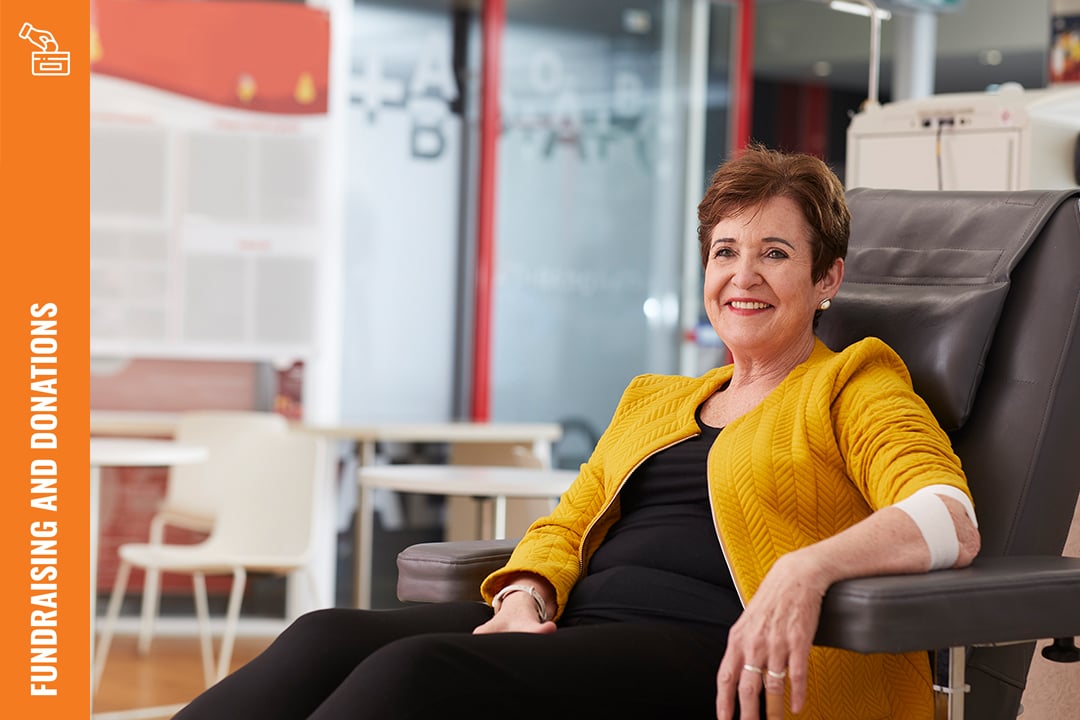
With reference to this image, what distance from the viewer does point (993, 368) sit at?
2020mm

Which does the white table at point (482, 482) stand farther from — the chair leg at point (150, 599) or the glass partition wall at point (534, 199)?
the glass partition wall at point (534, 199)

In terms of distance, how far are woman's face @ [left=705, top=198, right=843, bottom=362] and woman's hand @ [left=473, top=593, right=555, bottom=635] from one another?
1.47 ft

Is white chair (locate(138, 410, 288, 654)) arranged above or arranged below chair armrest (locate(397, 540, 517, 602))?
below

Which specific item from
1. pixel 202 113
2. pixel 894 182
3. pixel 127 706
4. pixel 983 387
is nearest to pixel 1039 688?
pixel 983 387

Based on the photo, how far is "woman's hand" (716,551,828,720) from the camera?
1.55m

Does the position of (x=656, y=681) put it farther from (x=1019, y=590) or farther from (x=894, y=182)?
(x=894, y=182)

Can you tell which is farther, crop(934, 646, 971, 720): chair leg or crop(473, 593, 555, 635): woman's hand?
crop(473, 593, 555, 635): woman's hand

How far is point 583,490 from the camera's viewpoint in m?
2.14

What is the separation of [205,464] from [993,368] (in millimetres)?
3201

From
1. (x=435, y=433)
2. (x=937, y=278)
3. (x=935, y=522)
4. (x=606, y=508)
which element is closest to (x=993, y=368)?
(x=937, y=278)
